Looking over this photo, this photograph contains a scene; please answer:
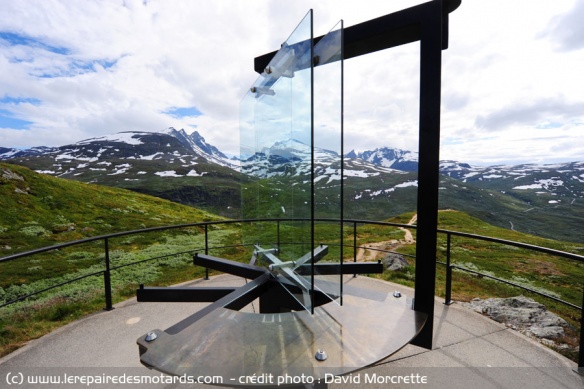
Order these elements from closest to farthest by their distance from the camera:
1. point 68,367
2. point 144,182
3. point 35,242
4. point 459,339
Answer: point 68,367 → point 459,339 → point 35,242 → point 144,182

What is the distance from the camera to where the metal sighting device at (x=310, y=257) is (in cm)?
149

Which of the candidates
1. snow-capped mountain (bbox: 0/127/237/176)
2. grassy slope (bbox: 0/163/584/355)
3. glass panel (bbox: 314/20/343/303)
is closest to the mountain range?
snow-capped mountain (bbox: 0/127/237/176)

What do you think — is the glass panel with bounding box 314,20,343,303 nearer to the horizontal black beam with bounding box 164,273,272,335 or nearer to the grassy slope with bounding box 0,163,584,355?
the horizontal black beam with bounding box 164,273,272,335

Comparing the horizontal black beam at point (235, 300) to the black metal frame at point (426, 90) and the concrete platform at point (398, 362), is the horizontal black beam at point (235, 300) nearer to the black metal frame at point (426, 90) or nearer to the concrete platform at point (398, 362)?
the concrete platform at point (398, 362)

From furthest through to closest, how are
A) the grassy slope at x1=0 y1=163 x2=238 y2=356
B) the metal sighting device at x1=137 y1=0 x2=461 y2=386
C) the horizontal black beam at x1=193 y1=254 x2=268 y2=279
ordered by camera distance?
the grassy slope at x1=0 y1=163 x2=238 y2=356, the horizontal black beam at x1=193 y1=254 x2=268 y2=279, the metal sighting device at x1=137 y1=0 x2=461 y2=386

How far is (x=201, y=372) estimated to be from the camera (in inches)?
53.3

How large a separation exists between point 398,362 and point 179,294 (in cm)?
208

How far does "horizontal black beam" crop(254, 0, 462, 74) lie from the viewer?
2066 millimetres

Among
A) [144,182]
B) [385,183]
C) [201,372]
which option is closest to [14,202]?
[201,372]

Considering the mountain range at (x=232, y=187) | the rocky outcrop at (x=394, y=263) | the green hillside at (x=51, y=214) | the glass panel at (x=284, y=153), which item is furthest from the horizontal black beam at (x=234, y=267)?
the mountain range at (x=232, y=187)

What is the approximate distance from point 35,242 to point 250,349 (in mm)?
27368

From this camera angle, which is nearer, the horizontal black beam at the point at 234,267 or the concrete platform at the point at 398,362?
the concrete platform at the point at 398,362

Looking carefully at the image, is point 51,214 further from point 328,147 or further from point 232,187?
point 232,187

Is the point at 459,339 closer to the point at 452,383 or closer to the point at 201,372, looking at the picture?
the point at 452,383
